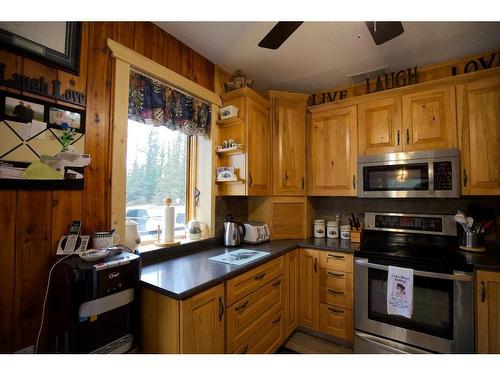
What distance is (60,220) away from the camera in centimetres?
111

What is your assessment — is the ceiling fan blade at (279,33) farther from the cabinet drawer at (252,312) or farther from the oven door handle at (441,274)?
the oven door handle at (441,274)

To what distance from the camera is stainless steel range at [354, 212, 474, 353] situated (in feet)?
4.73

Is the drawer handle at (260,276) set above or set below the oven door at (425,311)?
above

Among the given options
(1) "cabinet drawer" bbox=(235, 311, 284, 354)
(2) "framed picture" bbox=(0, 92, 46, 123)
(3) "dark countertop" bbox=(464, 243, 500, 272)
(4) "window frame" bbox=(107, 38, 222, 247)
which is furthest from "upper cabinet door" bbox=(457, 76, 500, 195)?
(2) "framed picture" bbox=(0, 92, 46, 123)

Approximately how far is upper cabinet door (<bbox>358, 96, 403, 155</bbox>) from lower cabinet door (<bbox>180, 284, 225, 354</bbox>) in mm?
1732

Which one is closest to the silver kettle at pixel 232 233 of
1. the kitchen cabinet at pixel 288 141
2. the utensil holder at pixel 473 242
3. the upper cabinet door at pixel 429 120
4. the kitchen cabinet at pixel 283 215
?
the kitchen cabinet at pixel 283 215

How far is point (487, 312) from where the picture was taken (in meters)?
1.39

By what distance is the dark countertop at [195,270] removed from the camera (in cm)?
108

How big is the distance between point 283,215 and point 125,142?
1511mm

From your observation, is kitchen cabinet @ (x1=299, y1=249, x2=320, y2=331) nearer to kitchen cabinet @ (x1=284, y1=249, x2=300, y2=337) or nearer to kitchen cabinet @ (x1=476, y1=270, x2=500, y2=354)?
kitchen cabinet @ (x1=284, y1=249, x2=300, y2=337)

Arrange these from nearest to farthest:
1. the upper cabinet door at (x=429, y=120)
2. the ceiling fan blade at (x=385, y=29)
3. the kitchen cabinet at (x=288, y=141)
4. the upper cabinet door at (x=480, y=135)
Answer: the ceiling fan blade at (x=385, y=29)
the upper cabinet door at (x=480, y=135)
the upper cabinet door at (x=429, y=120)
the kitchen cabinet at (x=288, y=141)

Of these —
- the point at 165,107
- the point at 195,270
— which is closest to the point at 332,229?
the point at 195,270

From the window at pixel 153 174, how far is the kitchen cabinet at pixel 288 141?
0.86 m
